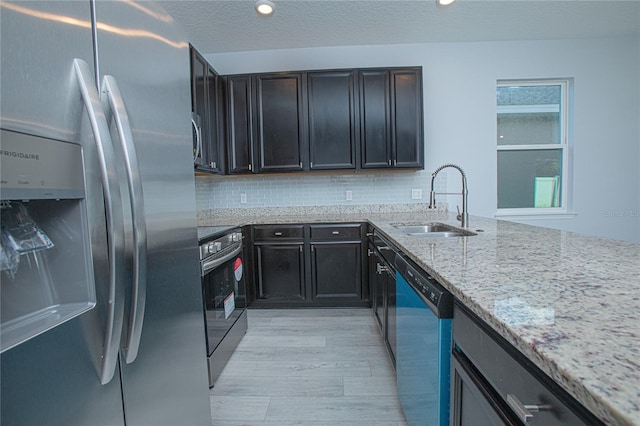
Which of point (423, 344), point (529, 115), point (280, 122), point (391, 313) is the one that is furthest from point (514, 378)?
point (529, 115)

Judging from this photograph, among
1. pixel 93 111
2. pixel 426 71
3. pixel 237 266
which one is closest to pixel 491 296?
pixel 93 111

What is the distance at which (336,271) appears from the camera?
108 inches

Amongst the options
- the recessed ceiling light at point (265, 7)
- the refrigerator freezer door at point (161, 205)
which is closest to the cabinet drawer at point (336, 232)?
the refrigerator freezer door at point (161, 205)

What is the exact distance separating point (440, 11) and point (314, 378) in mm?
3165

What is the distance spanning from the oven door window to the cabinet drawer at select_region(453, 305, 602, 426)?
4.65 ft

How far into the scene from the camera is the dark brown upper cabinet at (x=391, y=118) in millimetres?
2811

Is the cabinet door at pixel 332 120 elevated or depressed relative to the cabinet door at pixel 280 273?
elevated

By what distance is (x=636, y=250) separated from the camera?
1058mm

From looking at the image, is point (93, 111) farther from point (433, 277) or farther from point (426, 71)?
point (426, 71)

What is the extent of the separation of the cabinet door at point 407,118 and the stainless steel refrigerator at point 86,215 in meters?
2.30

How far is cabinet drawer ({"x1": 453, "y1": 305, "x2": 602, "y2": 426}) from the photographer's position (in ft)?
1.38

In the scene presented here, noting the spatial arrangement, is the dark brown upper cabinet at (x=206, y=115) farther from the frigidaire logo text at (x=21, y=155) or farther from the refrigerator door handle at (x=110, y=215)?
the frigidaire logo text at (x=21, y=155)

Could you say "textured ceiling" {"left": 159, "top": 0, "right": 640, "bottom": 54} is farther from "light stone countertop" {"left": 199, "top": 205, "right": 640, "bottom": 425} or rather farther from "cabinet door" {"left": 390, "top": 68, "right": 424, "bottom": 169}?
"light stone countertop" {"left": 199, "top": 205, "right": 640, "bottom": 425}

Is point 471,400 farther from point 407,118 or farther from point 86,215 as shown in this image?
point 407,118
